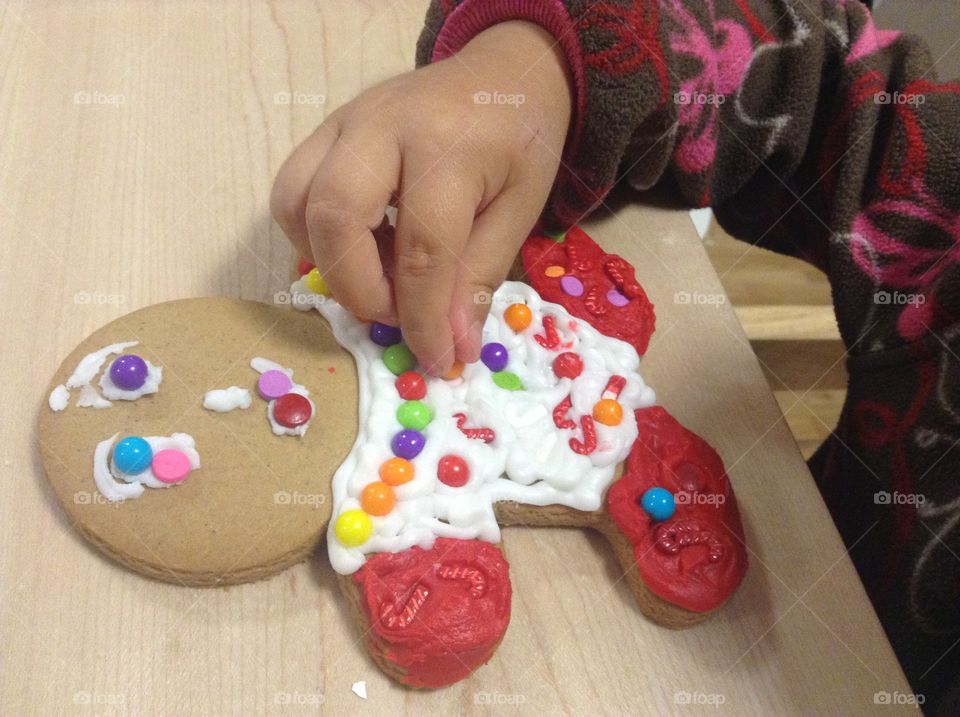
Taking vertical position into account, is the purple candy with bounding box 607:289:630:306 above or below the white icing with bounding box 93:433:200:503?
above

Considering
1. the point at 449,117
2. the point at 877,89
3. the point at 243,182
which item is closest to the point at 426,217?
the point at 449,117

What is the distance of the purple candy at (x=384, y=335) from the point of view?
24.0 inches

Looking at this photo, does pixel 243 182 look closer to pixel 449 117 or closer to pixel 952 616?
pixel 449 117

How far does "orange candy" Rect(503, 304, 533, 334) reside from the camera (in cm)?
64

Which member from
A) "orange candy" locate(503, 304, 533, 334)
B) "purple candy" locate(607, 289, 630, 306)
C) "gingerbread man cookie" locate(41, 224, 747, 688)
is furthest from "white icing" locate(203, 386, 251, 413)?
"purple candy" locate(607, 289, 630, 306)

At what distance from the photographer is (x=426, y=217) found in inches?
20.0

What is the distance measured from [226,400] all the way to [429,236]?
19 centimetres

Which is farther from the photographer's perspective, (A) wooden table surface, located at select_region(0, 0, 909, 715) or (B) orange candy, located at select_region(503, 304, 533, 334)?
(B) orange candy, located at select_region(503, 304, 533, 334)

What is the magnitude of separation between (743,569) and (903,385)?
0.84 ft

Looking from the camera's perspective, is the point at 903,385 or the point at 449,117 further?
the point at 903,385

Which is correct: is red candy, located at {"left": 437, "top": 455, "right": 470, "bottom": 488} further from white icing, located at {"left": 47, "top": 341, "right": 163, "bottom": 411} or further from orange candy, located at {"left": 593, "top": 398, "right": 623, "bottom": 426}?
white icing, located at {"left": 47, "top": 341, "right": 163, "bottom": 411}

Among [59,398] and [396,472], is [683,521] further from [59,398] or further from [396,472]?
[59,398]

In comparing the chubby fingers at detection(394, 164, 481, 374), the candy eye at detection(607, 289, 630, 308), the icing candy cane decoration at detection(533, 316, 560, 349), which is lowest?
the icing candy cane decoration at detection(533, 316, 560, 349)

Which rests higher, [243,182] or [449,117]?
[449,117]
